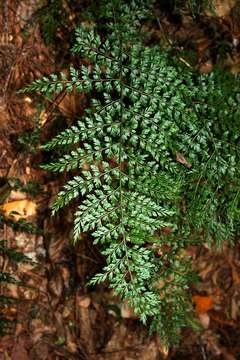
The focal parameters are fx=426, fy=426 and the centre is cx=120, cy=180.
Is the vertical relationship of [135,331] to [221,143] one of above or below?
below

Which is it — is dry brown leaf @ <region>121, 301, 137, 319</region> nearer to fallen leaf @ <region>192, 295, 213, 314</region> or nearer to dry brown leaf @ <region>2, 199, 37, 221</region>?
fallen leaf @ <region>192, 295, 213, 314</region>

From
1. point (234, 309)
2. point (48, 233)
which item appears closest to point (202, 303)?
point (234, 309)

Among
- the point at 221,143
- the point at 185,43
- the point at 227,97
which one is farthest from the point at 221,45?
the point at 221,143

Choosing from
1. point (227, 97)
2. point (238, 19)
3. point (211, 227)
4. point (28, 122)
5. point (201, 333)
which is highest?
point (238, 19)

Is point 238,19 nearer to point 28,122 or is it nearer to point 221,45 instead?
point 221,45

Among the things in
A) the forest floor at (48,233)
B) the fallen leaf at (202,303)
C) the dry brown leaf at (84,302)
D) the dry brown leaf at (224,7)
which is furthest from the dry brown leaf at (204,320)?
the dry brown leaf at (224,7)

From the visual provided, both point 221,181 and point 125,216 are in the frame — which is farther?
point 221,181
